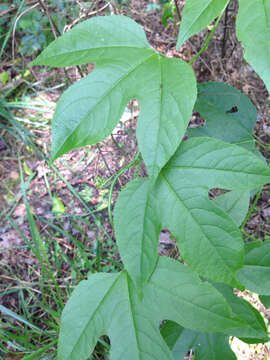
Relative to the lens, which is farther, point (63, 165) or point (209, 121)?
point (63, 165)

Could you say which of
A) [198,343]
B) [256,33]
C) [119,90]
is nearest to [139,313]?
[198,343]

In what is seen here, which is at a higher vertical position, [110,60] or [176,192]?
[110,60]

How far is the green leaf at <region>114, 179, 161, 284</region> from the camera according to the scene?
2.27 ft

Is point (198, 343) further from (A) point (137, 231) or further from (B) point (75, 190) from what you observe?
(B) point (75, 190)

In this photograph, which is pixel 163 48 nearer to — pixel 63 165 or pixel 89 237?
pixel 63 165

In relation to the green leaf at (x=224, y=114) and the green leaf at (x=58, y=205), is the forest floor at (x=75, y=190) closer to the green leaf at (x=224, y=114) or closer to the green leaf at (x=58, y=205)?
the green leaf at (x=58, y=205)

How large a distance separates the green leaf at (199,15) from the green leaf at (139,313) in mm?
528

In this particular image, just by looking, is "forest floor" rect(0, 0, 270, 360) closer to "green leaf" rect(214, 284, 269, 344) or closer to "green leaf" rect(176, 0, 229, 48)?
"green leaf" rect(214, 284, 269, 344)

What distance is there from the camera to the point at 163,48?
85.4 inches

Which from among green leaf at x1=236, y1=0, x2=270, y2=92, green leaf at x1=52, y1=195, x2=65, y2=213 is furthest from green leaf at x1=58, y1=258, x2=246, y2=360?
green leaf at x1=52, y1=195, x2=65, y2=213

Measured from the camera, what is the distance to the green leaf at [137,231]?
0.69m

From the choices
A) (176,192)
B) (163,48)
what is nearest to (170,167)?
(176,192)

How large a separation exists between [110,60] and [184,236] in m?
0.46

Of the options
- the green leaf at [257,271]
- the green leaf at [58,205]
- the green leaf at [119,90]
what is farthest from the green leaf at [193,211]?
the green leaf at [58,205]
